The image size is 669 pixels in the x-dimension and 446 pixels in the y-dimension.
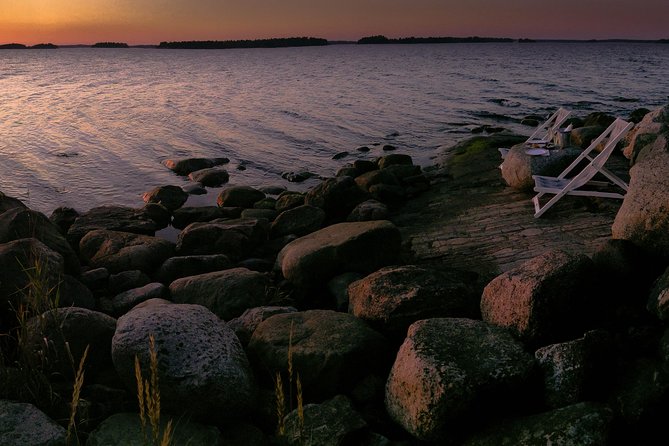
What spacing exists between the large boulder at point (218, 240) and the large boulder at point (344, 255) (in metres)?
2.13

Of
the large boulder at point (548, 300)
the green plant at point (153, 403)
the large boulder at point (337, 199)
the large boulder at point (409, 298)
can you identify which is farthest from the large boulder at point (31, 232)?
the green plant at point (153, 403)

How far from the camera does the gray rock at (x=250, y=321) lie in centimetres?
589

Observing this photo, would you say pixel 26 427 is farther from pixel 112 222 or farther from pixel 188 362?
pixel 112 222

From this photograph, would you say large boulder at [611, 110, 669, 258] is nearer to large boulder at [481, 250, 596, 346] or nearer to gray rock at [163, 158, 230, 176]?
large boulder at [481, 250, 596, 346]

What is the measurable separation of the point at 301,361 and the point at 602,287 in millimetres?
2756

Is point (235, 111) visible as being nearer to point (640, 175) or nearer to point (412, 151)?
point (412, 151)

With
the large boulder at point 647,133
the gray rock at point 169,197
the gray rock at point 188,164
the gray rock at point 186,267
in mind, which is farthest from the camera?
the gray rock at point 188,164

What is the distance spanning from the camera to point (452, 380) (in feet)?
12.9

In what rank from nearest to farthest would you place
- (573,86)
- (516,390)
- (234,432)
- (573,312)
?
(516,390) → (234,432) → (573,312) → (573,86)

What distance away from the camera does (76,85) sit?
4697cm

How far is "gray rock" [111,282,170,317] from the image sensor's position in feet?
24.3

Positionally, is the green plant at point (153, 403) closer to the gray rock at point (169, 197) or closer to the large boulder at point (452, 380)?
the large boulder at point (452, 380)

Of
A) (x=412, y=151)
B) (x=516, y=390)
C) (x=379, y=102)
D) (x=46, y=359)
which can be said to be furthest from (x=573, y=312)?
(x=379, y=102)

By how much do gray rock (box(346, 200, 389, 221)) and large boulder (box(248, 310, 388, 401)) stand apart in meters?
5.51
